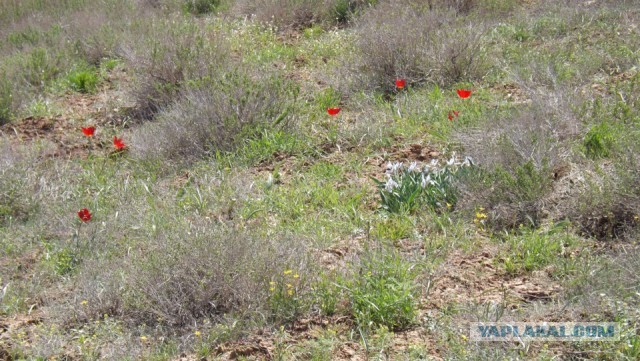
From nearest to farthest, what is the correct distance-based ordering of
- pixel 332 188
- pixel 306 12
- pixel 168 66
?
pixel 332 188, pixel 168 66, pixel 306 12

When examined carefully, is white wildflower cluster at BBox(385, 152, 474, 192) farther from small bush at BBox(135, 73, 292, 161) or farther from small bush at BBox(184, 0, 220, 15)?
small bush at BBox(184, 0, 220, 15)

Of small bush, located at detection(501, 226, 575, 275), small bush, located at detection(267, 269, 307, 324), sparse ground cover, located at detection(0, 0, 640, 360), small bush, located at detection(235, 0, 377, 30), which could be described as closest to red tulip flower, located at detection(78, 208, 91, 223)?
sparse ground cover, located at detection(0, 0, 640, 360)

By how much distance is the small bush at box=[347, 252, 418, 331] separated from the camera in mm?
3945

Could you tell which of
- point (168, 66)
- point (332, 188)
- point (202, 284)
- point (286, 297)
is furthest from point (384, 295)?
point (168, 66)

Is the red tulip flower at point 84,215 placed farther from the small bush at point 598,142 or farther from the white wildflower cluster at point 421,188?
the small bush at point 598,142

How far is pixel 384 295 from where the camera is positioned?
13.1 ft

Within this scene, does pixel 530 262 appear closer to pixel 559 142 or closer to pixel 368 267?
pixel 368 267

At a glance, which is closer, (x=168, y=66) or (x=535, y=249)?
(x=535, y=249)

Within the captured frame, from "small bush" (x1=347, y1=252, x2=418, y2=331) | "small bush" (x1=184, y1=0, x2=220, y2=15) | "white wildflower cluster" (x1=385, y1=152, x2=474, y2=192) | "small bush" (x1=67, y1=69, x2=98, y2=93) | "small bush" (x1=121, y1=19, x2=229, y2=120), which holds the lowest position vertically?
"small bush" (x1=184, y1=0, x2=220, y2=15)

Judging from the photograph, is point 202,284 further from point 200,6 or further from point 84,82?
point 200,6

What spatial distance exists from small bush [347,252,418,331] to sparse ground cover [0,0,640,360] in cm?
1

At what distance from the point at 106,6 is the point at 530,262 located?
928 cm

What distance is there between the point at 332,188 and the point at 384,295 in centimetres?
180

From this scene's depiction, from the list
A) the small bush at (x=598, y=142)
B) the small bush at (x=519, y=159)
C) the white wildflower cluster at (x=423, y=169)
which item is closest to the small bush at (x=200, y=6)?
the small bush at (x=519, y=159)
